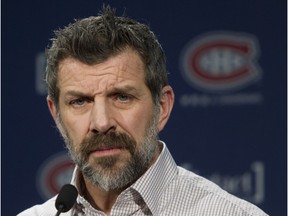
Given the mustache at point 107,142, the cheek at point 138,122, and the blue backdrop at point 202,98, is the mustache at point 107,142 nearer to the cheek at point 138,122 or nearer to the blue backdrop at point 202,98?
the cheek at point 138,122

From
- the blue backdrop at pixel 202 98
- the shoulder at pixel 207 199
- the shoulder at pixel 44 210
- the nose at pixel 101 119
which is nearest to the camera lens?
the nose at pixel 101 119

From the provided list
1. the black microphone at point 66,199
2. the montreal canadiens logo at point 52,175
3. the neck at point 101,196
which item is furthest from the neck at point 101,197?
the montreal canadiens logo at point 52,175

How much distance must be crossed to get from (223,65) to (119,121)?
1.50m

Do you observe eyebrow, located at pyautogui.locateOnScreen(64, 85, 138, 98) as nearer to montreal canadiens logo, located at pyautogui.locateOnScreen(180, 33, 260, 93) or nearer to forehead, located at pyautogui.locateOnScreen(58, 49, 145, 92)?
forehead, located at pyautogui.locateOnScreen(58, 49, 145, 92)

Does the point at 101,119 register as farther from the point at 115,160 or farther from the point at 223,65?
the point at 223,65

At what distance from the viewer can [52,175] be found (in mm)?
3418

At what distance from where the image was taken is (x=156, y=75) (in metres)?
2.14

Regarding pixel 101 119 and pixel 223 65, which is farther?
pixel 223 65

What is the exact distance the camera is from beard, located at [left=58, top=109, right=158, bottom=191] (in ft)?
6.66

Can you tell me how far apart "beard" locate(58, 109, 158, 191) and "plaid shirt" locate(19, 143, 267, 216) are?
0.03 meters

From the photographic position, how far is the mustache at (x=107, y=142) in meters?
2.02

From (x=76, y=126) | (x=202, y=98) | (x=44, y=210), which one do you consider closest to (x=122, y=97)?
(x=76, y=126)

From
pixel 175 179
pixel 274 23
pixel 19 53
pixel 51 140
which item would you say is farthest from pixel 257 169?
pixel 175 179

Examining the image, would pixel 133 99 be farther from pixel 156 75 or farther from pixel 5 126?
pixel 5 126
